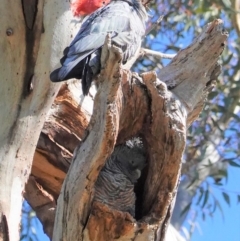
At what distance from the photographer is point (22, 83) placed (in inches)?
71.9

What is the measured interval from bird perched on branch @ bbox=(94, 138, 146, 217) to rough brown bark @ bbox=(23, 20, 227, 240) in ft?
0.10

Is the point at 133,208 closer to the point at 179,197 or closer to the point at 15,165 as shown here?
the point at 15,165

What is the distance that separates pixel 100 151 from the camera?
1.44 metres

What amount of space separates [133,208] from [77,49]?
48cm

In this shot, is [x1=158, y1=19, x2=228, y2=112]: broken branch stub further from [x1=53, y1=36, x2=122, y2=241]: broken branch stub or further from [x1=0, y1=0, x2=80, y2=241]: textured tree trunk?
[x1=0, y1=0, x2=80, y2=241]: textured tree trunk

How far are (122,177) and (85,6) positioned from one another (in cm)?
82

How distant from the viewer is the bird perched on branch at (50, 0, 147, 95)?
66.8 inches

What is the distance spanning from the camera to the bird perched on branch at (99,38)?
170cm

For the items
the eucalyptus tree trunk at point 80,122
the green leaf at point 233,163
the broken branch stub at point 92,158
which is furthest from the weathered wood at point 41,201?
the green leaf at point 233,163

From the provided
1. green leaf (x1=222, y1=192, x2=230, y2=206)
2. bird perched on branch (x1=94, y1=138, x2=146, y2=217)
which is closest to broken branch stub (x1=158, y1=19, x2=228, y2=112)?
bird perched on branch (x1=94, y1=138, x2=146, y2=217)

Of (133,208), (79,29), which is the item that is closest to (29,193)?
(79,29)

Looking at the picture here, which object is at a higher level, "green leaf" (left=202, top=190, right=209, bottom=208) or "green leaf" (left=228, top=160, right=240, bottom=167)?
"green leaf" (left=228, top=160, right=240, bottom=167)

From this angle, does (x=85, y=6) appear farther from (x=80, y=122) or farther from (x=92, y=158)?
(x=92, y=158)

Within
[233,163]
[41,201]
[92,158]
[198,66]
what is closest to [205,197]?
[233,163]
